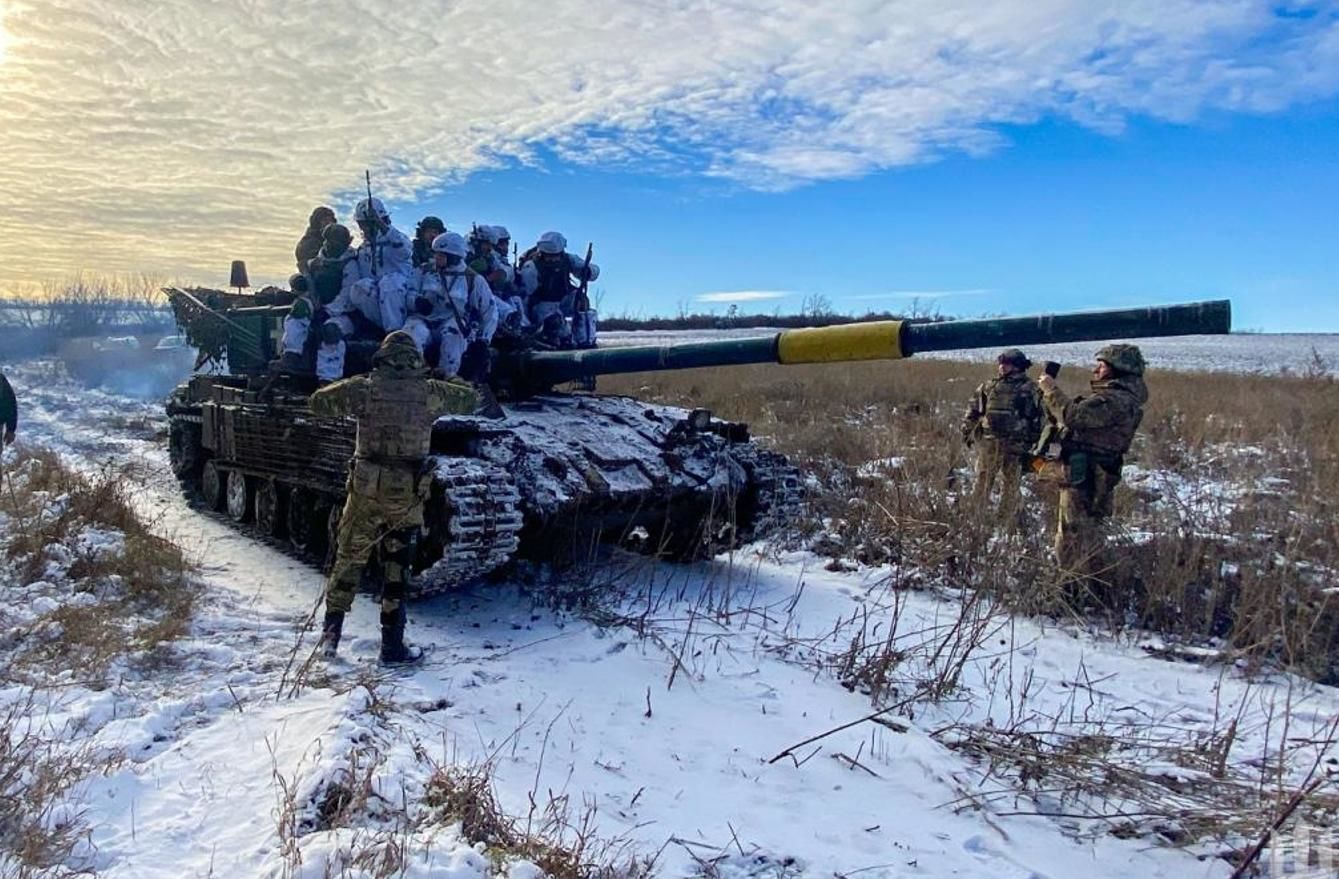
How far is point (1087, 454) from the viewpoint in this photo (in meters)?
7.28

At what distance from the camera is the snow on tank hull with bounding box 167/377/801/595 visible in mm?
6117

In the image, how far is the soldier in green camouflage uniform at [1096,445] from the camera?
23.5ft

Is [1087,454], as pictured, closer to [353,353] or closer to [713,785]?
[713,785]

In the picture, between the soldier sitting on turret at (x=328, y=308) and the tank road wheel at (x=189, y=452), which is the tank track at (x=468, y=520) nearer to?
the soldier sitting on turret at (x=328, y=308)

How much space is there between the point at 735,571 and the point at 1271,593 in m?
3.66

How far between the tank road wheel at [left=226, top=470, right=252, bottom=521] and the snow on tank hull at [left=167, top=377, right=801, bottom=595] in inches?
0.8

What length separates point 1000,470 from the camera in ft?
29.6

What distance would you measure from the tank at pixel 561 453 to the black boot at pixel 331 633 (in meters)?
0.57

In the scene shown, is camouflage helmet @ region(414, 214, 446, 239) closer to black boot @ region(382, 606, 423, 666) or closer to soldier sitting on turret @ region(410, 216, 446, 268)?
soldier sitting on turret @ region(410, 216, 446, 268)

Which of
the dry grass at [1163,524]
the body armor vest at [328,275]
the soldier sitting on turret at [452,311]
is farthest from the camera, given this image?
the body armor vest at [328,275]

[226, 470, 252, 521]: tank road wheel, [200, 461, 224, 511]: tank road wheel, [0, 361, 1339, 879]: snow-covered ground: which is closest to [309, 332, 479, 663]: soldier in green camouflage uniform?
[0, 361, 1339, 879]: snow-covered ground

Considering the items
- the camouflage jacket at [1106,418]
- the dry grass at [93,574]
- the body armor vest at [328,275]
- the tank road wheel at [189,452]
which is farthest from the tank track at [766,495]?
the tank road wheel at [189,452]

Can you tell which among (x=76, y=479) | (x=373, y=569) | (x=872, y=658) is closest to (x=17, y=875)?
(x=872, y=658)

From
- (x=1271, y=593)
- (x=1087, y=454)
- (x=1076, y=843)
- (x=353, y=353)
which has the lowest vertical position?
(x=1076, y=843)
